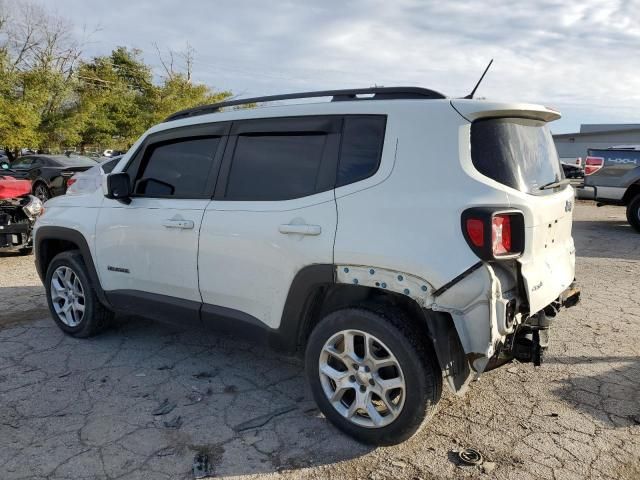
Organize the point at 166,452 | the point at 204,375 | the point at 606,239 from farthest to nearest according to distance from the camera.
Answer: the point at 606,239
the point at 204,375
the point at 166,452

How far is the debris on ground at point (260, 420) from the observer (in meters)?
3.11

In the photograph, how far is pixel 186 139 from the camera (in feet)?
12.7

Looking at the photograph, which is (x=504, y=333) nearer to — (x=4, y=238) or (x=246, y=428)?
(x=246, y=428)

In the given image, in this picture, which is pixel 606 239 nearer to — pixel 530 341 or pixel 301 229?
pixel 530 341

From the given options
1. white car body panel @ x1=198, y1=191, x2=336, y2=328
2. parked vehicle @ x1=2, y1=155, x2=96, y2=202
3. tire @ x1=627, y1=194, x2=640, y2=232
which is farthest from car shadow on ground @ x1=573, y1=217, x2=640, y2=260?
parked vehicle @ x1=2, y1=155, x2=96, y2=202

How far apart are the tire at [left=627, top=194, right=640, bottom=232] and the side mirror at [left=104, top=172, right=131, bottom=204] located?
32.9 ft

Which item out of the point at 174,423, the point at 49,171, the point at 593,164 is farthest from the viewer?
the point at 49,171

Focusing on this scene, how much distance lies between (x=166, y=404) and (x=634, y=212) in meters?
10.3

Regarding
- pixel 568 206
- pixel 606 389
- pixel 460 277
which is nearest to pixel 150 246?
pixel 460 277

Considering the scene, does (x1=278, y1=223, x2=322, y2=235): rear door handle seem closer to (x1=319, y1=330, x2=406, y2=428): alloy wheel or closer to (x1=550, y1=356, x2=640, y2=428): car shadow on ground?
(x1=319, y1=330, x2=406, y2=428): alloy wheel

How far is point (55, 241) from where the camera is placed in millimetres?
4840

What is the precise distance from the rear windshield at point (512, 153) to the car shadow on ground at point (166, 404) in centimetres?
171

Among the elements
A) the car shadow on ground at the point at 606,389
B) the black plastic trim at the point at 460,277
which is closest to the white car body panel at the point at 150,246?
the black plastic trim at the point at 460,277

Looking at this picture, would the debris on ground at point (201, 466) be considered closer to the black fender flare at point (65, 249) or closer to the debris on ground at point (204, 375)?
the debris on ground at point (204, 375)
